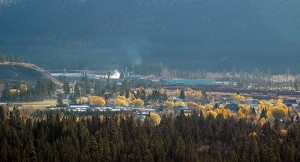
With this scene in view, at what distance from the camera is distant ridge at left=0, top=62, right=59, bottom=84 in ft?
496

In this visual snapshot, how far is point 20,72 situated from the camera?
154875 mm

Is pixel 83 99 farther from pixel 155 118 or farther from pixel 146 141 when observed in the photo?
pixel 146 141

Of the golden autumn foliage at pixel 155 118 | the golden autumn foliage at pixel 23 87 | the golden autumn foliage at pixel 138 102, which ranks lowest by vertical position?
the golden autumn foliage at pixel 155 118

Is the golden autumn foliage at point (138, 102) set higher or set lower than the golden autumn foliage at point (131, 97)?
lower

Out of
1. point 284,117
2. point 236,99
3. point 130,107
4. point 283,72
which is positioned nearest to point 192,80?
point 283,72

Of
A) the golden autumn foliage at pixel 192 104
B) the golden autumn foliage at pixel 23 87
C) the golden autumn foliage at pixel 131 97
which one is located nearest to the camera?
the golden autumn foliage at pixel 192 104

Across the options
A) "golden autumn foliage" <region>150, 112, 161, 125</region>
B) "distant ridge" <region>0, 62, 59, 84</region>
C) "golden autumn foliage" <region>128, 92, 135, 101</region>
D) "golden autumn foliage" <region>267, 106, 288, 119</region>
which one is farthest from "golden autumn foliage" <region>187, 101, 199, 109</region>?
"distant ridge" <region>0, 62, 59, 84</region>

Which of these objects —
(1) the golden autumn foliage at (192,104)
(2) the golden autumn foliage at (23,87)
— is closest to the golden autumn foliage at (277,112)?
(1) the golden autumn foliage at (192,104)

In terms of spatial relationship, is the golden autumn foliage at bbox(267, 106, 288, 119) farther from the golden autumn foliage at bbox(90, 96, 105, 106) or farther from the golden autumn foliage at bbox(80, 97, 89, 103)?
the golden autumn foliage at bbox(80, 97, 89, 103)

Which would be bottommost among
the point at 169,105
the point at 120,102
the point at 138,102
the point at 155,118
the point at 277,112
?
the point at 155,118

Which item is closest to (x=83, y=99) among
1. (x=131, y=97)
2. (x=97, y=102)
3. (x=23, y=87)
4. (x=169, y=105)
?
(x=97, y=102)

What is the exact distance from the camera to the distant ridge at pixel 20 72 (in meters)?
151

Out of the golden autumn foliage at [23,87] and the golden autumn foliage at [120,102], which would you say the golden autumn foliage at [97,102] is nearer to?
the golden autumn foliage at [120,102]

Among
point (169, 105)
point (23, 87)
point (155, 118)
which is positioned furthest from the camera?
point (23, 87)
